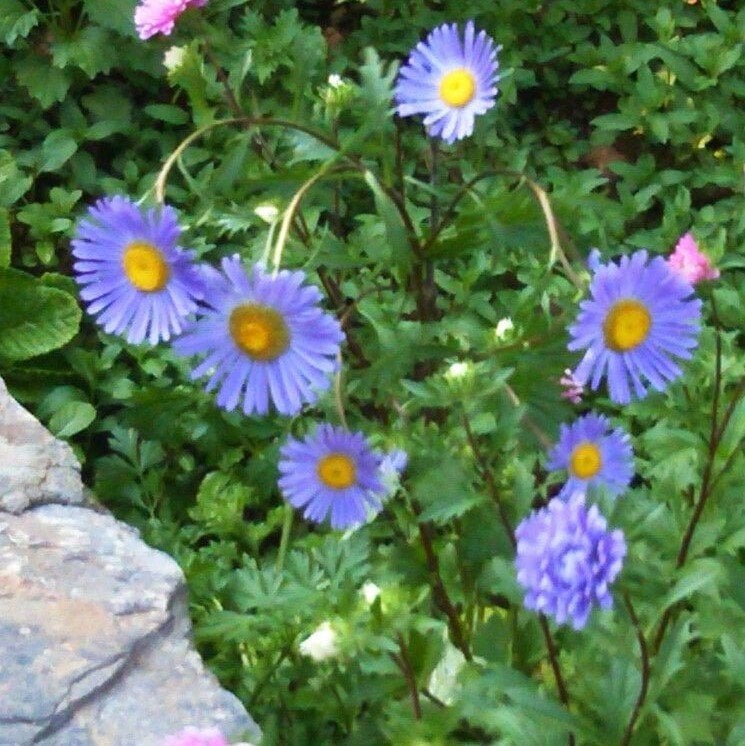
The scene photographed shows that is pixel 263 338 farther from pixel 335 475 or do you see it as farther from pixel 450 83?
pixel 450 83

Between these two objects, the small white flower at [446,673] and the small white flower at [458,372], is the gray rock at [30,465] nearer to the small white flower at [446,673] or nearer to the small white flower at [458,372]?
the small white flower at [446,673]

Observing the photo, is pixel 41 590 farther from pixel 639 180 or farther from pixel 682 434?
pixel 639 180

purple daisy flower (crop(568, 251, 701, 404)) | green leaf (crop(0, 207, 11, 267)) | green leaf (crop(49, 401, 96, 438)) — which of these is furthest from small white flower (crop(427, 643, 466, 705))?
green leaf (crop(0, 207, 11, 267))

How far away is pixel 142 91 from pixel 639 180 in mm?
874

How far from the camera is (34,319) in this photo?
6.63 ft

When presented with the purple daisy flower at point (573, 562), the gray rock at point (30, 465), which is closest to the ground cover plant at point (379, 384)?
the purple daisy flower at point (573, 562)

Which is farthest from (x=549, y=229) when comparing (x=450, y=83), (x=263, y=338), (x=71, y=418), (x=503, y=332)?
(x=71, y=418)

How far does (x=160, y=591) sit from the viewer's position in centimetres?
147

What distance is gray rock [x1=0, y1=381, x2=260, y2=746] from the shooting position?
51.2 inches

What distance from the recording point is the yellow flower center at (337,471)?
3.46 feet

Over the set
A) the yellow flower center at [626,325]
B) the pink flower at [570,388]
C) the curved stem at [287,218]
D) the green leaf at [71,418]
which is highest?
the green leaf at [71,418]

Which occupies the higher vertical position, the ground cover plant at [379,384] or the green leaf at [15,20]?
the green leaf at [15,20]

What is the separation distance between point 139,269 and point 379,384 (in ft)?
0.87

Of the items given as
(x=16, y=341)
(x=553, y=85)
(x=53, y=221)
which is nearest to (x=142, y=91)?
(x=53, y=221)
